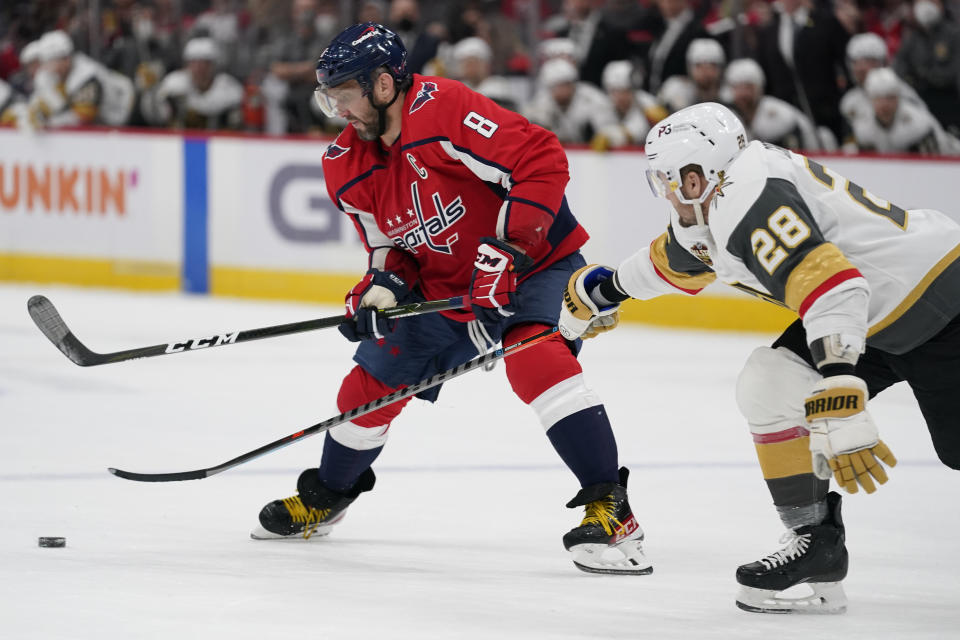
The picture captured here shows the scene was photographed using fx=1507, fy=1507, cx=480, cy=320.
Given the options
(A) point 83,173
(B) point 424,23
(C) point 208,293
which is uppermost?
(B) point 424,23

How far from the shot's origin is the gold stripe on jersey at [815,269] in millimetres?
2609

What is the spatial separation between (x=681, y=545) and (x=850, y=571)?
423mm

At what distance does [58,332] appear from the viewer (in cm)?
388

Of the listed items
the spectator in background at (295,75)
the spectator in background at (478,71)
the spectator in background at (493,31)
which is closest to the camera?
the spectator in background at (478,71)

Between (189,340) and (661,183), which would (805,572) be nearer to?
(661,183)

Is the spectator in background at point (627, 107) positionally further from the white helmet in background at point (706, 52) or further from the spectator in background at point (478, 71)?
the spectator in background at point (478, 71)

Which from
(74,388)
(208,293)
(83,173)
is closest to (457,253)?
(74,388)

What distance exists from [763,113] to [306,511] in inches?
181

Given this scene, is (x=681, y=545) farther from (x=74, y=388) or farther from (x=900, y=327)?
(x=74, y=388)

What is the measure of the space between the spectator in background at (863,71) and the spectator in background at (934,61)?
6 centimetres

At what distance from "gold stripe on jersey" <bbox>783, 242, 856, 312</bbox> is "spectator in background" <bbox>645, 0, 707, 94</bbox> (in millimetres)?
5632

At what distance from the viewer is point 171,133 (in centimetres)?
867

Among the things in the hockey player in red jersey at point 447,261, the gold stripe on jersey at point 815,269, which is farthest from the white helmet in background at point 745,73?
the gold stripe on jersey at point 815,269

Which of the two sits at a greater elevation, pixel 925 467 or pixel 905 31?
pixel 905 31
